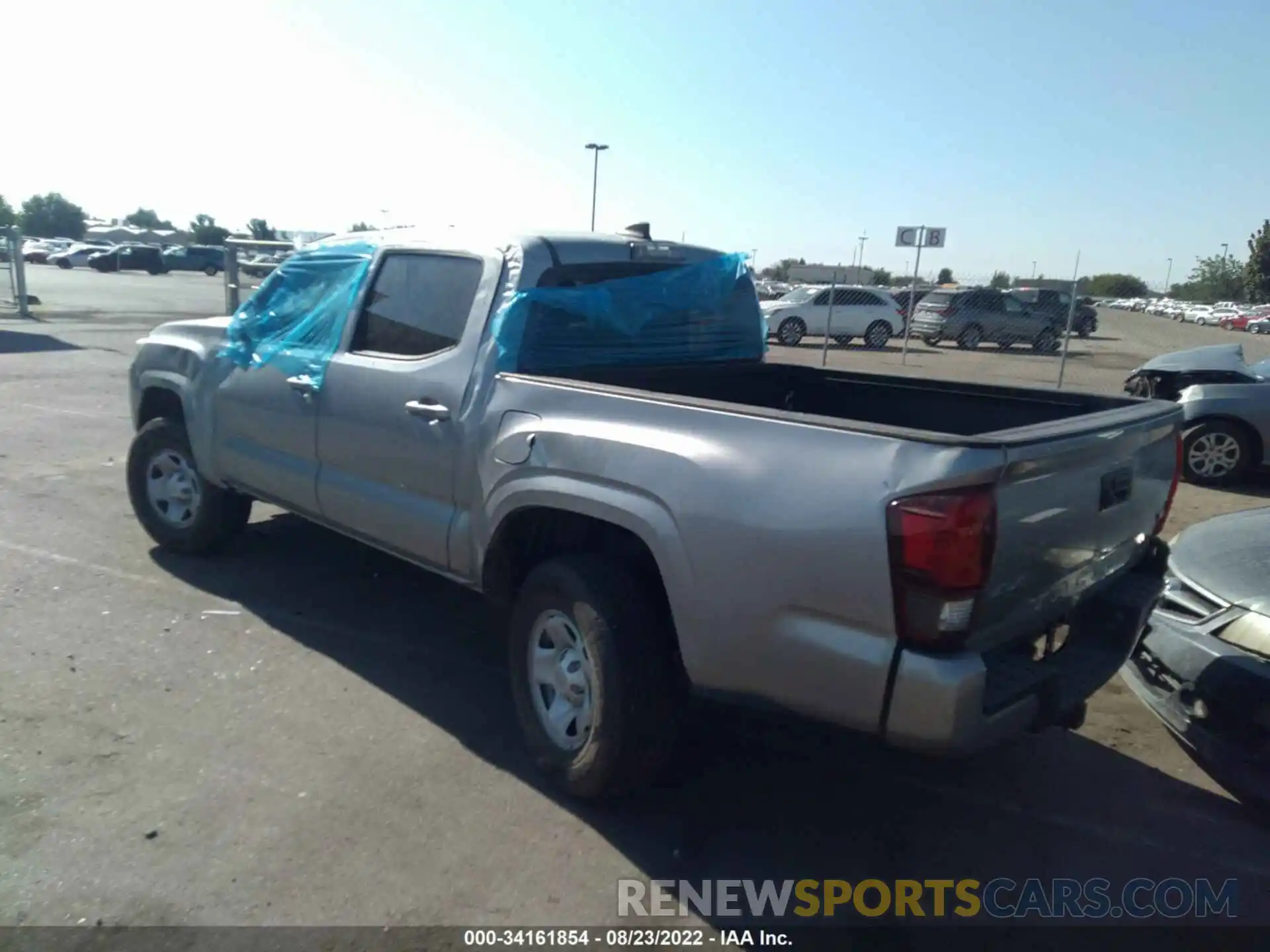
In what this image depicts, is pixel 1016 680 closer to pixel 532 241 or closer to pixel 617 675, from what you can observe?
pixel 617 675

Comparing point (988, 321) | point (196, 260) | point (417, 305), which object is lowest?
point (988, 321)

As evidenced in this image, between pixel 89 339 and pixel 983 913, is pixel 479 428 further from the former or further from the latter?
pixel 89 339

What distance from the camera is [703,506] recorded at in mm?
2975

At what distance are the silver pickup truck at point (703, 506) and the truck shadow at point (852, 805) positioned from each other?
31 centimetres

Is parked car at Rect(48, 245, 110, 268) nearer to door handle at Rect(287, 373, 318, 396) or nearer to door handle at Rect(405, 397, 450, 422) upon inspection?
door handle at Rect(287, 373, 318, 396)

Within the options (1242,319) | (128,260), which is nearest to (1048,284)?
(1242,319)

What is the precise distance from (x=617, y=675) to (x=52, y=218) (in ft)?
405

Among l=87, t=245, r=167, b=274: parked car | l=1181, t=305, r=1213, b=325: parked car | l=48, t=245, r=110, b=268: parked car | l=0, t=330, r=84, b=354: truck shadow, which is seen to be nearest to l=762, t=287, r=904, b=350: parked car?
l=0, t=330, r=84, b=354: truck shadow

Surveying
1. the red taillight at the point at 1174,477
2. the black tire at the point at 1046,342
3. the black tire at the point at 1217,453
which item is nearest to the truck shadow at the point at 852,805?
the red taillight at the point at 1174,477

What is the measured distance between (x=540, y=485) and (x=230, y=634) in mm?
2292

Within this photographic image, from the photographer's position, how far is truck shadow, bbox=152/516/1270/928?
3.32 metres

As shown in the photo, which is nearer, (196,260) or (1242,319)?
(1242,319)

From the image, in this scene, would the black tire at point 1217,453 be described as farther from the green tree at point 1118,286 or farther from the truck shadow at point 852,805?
the green tree at point 1118,286

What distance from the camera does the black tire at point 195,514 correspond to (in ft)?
18.8
